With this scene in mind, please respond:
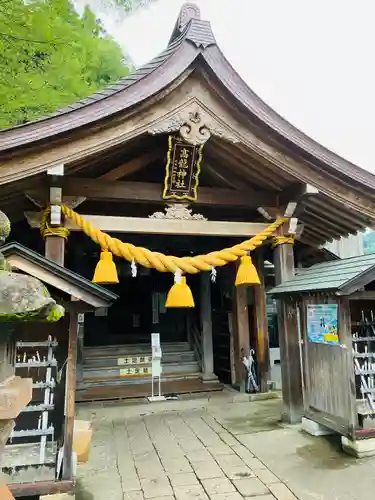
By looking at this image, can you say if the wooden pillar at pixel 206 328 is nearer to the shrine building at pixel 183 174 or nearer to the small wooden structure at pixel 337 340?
the shrine building at pixel 183 174

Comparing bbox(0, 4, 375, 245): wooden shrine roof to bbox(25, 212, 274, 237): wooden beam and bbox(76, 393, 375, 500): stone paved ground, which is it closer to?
bbox(25, 212, 274, 237): wooden beam

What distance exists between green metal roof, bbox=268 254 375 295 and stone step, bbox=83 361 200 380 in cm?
518

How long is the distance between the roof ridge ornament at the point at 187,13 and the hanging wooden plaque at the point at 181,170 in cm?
215

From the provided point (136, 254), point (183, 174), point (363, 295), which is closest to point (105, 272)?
point (136, 254)

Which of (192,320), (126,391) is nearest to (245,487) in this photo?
(126,391)

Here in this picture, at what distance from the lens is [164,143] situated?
664cm

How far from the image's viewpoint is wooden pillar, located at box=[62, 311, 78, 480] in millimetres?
3863

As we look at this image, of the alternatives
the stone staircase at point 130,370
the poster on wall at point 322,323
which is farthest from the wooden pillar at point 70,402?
the stone staircase at point 130,370

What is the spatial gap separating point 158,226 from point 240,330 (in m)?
4.06

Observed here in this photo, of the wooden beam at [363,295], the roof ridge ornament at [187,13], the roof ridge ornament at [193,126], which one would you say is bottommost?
the wooden beam at [363,295]

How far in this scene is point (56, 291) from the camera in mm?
3842

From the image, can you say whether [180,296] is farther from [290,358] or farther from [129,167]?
[129,167]

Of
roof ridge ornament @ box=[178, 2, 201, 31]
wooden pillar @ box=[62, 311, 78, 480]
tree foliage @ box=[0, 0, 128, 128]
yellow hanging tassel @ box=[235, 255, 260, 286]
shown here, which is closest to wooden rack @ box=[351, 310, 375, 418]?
yellow hanging tassel @ box=[235, 255, 260, 286]

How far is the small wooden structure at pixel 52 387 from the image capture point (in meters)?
3.65
